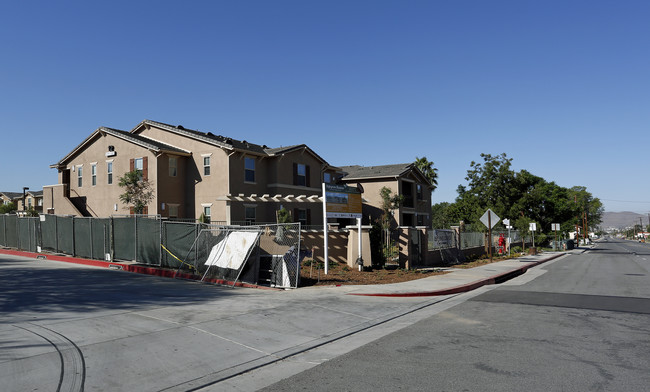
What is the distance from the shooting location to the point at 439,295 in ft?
43.8

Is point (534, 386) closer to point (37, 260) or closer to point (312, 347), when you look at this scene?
point (312, 347)

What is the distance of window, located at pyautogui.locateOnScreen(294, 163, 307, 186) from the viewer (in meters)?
31.6

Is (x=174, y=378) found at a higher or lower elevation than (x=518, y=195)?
lower

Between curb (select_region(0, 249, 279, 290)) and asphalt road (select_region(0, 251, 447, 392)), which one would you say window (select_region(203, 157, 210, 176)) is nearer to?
curb (select_region(0, 249, 279, 290))

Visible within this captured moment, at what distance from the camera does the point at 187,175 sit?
28766 millimetres

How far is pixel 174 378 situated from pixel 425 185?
136 ft

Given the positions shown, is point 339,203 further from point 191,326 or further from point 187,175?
point 187,175

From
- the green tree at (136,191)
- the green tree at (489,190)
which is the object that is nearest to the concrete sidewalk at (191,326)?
the green tree at (136,191)

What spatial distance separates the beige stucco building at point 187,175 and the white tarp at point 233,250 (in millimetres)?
9685

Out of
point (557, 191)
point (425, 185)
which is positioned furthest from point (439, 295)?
point (557, 191)

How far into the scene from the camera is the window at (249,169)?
2808cm

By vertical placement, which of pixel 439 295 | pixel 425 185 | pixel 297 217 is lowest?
pixel 439 295

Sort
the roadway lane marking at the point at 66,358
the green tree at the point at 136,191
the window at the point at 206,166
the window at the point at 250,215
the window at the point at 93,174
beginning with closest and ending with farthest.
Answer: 1. the roadway lane marking at the point at 66,358
2. the green tree at the point at 136,191
3. the window at the point at 250,215
4. the window at the point at 206,166
5. the window at the point at 93,174

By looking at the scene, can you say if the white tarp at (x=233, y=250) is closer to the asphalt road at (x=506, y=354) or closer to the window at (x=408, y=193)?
the asphalt road at (x=506, y=354)
